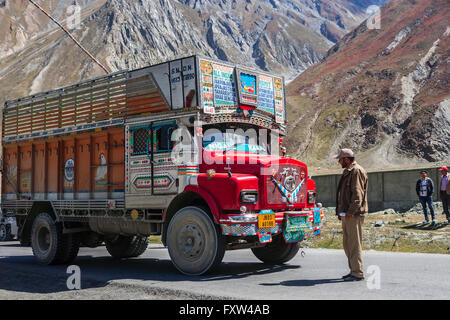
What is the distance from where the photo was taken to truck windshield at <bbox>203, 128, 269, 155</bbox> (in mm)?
9219

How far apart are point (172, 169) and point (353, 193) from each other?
320cm

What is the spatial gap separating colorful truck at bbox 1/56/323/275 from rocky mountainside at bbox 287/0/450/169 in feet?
150

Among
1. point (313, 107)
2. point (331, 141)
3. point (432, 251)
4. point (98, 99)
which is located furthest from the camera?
point (313, 107)

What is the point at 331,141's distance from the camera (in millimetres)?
64625

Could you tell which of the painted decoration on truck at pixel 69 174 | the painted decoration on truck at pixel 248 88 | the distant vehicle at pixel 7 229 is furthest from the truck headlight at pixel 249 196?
the distant vehicle at pixel 7 229

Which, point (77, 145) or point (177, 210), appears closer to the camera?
point (177, 210)

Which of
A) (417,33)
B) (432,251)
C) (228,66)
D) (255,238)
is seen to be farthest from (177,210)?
(417,33)

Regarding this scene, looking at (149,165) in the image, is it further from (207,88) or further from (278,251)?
(278,251)

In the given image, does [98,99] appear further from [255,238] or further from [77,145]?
[255,238]

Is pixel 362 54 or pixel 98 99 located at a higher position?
pixel 362 54

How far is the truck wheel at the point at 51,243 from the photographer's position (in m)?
11.1

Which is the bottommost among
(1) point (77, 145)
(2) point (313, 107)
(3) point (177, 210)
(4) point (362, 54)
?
(3) point (177, 210)
